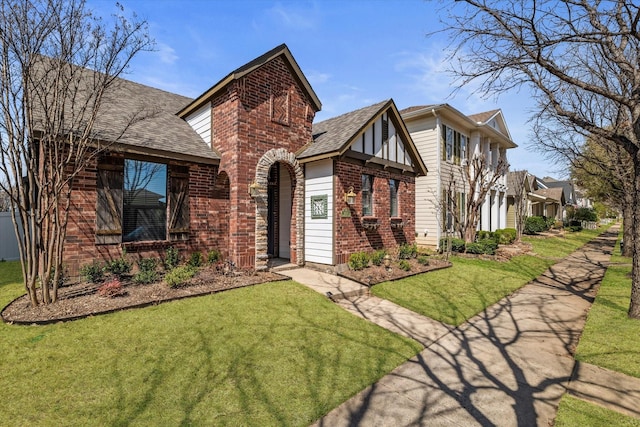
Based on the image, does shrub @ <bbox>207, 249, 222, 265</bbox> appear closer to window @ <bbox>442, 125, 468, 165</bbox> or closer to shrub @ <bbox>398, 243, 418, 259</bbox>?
shrub @ <bbox>398, 243, 418, 259</bbox>

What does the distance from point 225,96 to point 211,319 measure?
23.4ft

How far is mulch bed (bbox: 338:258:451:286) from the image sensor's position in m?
8.95

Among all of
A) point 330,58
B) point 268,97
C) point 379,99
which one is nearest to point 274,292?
point 268,97

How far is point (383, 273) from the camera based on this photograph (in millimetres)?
9703

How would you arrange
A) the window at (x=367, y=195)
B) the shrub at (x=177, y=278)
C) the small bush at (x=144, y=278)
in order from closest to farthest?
the shrub at (x=177, y=278) → the small bush at (x=144, y=278) → the window at (x=367, y=195)

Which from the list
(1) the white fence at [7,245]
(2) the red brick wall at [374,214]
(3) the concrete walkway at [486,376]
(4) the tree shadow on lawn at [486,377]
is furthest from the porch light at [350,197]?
(1) the white fence at [7,245]

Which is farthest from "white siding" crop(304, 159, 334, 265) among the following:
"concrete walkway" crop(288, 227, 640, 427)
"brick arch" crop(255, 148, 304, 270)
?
"concrete walkway" crop(288, 227, 640, 427)

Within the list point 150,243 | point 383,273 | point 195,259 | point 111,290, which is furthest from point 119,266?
point 383,273

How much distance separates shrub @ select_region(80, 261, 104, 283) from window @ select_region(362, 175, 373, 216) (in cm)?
801

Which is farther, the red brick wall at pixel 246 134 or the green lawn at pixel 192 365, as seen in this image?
the red brick wall at pixel 246 134

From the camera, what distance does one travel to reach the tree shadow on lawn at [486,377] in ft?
11.7

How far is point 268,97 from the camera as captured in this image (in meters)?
10.1

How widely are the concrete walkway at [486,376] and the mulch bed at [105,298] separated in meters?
3.22

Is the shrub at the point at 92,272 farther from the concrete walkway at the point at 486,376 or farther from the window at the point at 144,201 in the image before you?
the concrete walkway at the point at 486,376
